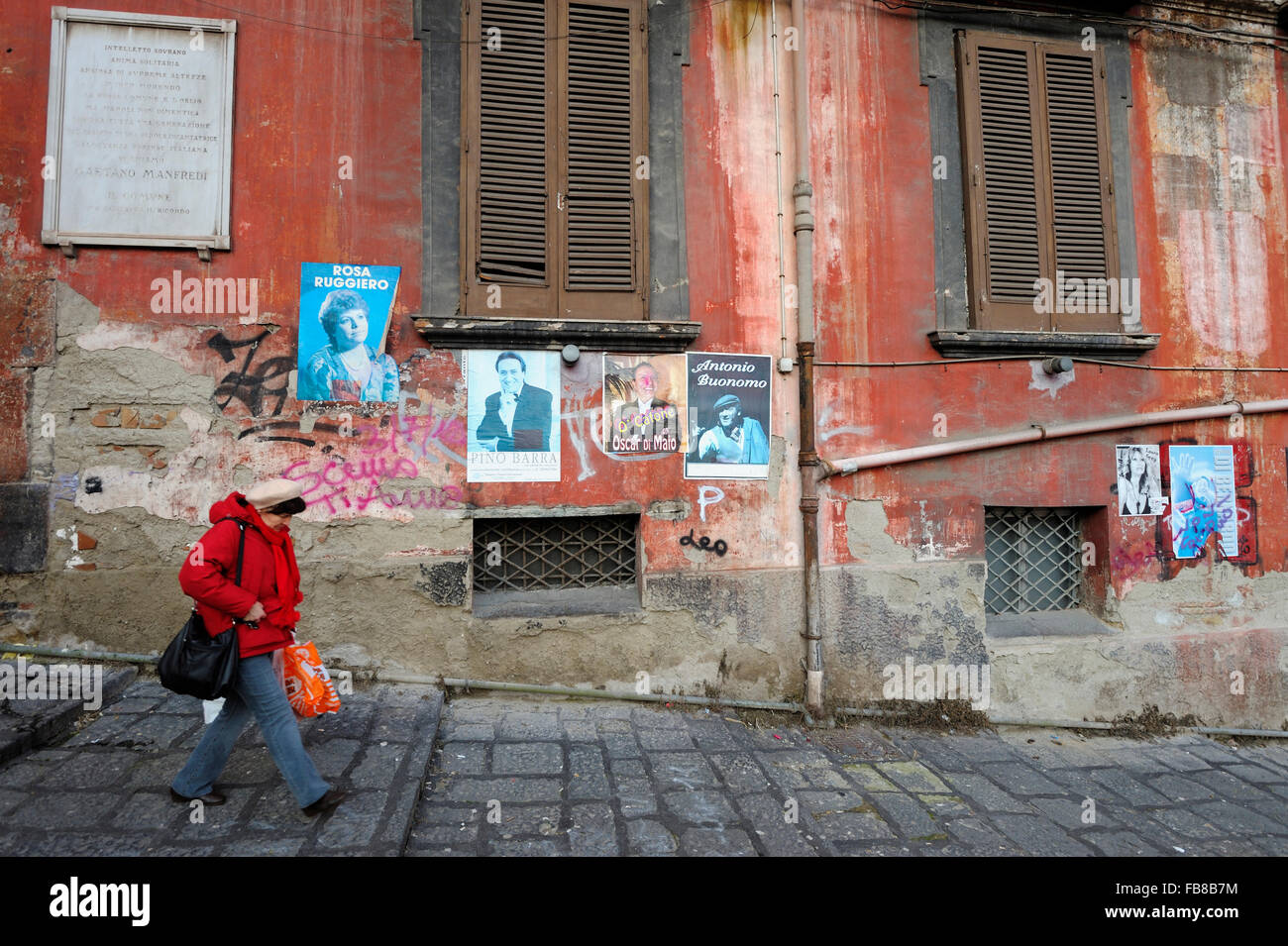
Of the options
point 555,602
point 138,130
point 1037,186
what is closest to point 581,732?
point 555,602

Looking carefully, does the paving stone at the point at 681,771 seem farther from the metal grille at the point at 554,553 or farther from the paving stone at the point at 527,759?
the metal grille at the point at 554,553

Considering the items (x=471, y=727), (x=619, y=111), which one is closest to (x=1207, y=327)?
(x=619, y=111)

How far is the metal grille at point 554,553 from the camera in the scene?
5285 mm

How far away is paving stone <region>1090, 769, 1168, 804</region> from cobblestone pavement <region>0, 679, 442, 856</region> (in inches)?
169

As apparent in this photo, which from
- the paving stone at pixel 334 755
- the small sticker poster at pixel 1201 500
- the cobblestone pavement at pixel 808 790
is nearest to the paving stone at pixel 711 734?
the cobblestone pavement at pixel 808 790

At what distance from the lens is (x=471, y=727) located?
4.58m

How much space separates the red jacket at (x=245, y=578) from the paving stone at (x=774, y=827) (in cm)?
252

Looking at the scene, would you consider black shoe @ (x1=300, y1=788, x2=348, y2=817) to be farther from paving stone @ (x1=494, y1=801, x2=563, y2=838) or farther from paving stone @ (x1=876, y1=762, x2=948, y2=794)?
paving stone @ (x1=876, y1=762, x2=948, y2=794)

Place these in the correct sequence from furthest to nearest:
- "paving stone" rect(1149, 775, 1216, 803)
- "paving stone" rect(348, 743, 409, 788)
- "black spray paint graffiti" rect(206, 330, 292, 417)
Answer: "black spray paint graffiti" rect(206, 330, 292, 417) < "paving stone" rect(1149, 775, 1216, 803) < "paving stone" rect(348, 743, 409, 788)

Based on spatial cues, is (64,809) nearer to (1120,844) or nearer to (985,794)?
(985,794)

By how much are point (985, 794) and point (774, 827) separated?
155 centimetres

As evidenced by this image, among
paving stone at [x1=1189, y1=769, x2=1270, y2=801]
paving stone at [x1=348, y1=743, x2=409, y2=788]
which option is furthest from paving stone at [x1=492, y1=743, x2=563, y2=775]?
paving stone at [x1=1189, y1=769, x2=1270, y2=801]

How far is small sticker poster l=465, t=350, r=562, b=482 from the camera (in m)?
5.14

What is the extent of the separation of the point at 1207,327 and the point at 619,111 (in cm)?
538
